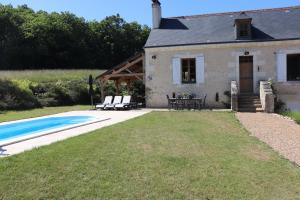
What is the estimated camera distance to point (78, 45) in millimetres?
55656

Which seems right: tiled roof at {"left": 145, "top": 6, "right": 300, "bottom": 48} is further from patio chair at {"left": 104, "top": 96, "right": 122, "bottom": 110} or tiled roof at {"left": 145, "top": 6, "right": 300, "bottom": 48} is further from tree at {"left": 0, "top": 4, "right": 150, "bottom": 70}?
tree at {"left": 0, "top": 4, "right": 150, "bottom": 70}

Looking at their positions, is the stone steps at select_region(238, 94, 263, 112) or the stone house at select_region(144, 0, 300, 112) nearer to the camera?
the stone steps at select_region(238, 94, 263, 112)

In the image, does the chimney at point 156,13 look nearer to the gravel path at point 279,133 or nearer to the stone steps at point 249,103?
the stone steps at point 249,103

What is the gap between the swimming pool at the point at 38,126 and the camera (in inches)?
495

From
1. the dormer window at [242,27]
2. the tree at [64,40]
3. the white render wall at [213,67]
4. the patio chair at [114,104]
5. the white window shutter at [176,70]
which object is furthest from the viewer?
the tree at [64,40]

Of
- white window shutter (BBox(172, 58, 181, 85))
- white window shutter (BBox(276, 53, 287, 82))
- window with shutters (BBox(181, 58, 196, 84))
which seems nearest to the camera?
white window shutter (BBox(276, 53, 287, 82))

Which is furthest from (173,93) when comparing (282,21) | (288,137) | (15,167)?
(15,167)

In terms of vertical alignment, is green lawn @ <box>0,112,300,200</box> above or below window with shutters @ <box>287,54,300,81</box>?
below

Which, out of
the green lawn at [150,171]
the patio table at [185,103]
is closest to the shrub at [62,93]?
the patio table at [185,103]

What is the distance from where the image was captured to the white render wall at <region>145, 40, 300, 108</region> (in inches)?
821

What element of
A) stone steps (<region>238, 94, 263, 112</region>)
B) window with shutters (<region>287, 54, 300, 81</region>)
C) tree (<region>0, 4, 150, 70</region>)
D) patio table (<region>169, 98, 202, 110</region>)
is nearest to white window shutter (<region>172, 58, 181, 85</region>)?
patio table (<region>169, 98, 202, 110</region>)

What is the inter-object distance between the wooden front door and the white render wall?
0.94 feet

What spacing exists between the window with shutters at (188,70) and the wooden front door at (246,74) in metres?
2.65

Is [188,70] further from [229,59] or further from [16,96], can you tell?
[16,96]
